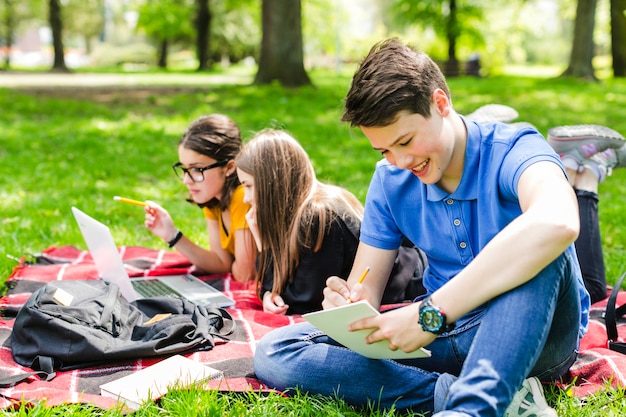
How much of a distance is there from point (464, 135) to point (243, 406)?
1167mm

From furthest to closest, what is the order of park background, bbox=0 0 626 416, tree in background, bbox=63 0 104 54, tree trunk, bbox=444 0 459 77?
tree in background, bbox=63 0 104 54, tree trunk, bbox=444 0 459 77, park background, bbox=0 0 626 416

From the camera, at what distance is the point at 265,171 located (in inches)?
124

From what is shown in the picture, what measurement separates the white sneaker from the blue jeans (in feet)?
0.25

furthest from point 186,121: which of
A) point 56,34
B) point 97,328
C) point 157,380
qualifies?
point 56,34

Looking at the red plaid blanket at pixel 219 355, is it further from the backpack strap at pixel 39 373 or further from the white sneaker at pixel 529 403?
the white sneaker at pixel 529 403

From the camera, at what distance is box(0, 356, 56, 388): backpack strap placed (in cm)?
247

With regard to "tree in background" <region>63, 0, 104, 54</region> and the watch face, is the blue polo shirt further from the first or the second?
"tree in background" <region>63, 0, 104, 54</region>

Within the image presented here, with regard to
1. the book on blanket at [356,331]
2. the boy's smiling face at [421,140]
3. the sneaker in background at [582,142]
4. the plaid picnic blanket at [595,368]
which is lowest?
the plaid picnic blanket at [595,368]

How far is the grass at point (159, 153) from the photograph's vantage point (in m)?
2.34

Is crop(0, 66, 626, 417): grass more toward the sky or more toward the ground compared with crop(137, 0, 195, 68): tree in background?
more toward the ground

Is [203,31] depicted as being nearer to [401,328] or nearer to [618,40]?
[618,40]

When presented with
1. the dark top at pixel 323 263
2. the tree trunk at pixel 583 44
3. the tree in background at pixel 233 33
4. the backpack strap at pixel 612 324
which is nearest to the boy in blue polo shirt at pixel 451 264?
the backpack strap at pixel 612 324

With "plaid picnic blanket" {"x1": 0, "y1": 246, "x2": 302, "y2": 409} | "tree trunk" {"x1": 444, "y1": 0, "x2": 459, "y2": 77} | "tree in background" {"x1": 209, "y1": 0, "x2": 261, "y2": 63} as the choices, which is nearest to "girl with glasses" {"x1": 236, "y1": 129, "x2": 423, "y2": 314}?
"plaid picnic blanket" {"x1": 0, "y1": 246, "x2": 302, "y2": 409}

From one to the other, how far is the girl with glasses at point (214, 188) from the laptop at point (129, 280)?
221 millimetres
